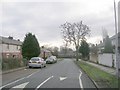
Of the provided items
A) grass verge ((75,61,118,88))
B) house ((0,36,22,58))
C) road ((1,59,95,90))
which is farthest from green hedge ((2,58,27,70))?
house ((0,36,22,58))

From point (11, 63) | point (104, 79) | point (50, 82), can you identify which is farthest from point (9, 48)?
point (104, 79)

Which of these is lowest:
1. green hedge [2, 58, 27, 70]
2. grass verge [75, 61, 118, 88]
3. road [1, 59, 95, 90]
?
road [1, 59, 95, 90]

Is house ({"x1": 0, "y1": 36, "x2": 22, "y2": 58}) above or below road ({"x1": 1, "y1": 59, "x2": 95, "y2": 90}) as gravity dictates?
above

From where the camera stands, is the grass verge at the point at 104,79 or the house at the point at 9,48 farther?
the house at the point at 9,48

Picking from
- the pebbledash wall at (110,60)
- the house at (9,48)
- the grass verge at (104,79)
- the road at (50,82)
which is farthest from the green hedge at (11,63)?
the house at (9,48)

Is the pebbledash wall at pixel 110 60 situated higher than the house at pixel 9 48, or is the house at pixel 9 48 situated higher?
the house at pixel 9 48

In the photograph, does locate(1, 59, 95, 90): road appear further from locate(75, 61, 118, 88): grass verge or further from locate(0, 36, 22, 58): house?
locate(0, 36, 22, 58): house

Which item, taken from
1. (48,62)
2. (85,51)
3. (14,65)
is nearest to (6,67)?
(14,65)

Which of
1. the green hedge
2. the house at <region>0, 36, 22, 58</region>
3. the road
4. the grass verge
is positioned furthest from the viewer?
the house at <region>0, 36, 22, 58</region>

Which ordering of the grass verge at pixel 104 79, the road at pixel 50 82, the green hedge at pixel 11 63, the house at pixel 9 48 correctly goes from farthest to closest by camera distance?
the house at pixel 9 48 < the green hedge at pixel 11 63 < the road at pixel 50 82 < the grass verge at pixel 104 79

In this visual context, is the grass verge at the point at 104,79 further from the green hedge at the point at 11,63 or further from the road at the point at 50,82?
the green hedge at the point at 11,63

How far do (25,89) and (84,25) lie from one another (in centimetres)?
5850

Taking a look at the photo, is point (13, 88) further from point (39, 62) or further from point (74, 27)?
point (74, 27)

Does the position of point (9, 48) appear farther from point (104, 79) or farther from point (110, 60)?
point (104, 79)
